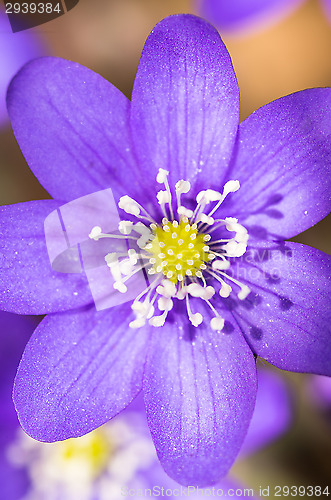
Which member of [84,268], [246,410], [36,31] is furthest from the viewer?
[36,31]

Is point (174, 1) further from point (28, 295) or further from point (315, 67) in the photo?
point (28, 295)

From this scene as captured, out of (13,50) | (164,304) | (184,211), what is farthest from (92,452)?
(13,50)

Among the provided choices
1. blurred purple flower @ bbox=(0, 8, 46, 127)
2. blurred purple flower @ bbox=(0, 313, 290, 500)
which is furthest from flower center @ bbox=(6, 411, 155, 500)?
blurred purple flower @ bbox=(0, 8, 46, 127)

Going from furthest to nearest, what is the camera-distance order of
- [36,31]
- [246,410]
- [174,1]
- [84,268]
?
[174,1]
[36,31]
[84,268]
[246,410]

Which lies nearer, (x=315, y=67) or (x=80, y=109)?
(x=80, y=109)

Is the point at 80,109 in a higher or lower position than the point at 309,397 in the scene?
higher

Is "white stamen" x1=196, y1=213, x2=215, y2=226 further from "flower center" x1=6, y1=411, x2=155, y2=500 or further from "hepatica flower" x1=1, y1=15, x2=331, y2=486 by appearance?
"flower center" x1=6, y1=411, x2=155, y2=500

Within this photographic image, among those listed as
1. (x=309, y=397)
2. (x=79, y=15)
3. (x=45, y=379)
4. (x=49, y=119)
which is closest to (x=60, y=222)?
(x=49, y=119)

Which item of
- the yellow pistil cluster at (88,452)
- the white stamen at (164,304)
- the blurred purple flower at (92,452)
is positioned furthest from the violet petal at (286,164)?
the yellow pistil cluster at (88,452)
